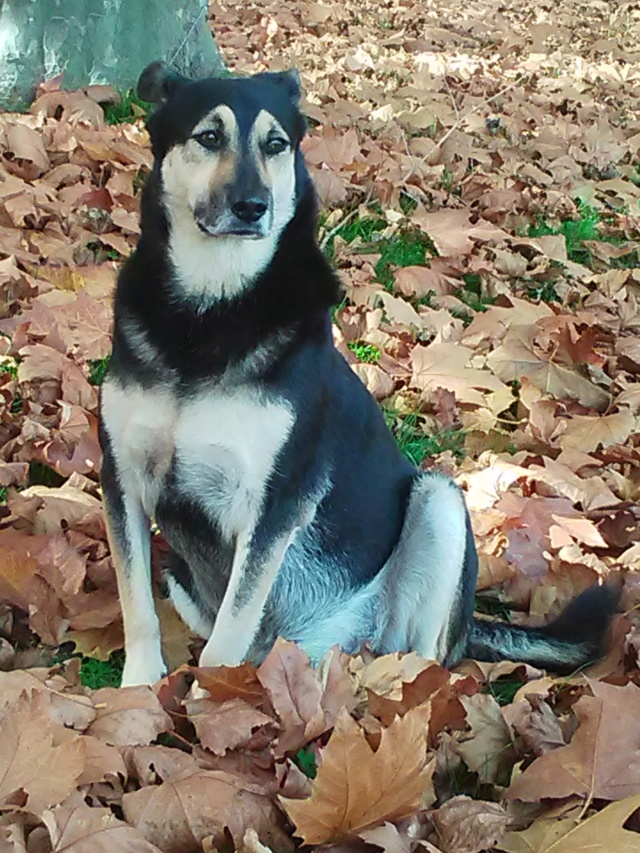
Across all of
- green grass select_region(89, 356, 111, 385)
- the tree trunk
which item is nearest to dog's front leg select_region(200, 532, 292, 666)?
green grass select_region(89, 356, 111, 385)

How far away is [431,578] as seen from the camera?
2809 millimetres

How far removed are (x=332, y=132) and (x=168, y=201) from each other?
3775mm

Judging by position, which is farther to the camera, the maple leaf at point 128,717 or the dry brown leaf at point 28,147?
the dry brown leaf at point 28,147

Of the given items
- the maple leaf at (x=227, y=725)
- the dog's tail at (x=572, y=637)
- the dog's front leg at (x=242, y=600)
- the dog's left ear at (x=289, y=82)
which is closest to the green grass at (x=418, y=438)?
the dog's tail at (x=572, y=637)

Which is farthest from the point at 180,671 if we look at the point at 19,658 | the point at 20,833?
the point at 20,833

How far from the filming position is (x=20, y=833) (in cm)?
175

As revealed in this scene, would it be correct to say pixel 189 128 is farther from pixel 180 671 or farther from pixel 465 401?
pixel 465 401

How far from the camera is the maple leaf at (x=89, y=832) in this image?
172 cm

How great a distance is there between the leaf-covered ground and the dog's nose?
107cm

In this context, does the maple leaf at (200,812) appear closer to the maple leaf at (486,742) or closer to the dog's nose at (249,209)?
the maple leaf at (486,742)

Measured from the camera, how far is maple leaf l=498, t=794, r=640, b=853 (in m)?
1.81

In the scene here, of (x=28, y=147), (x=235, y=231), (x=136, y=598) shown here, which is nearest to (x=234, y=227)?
(x=235, y=231)

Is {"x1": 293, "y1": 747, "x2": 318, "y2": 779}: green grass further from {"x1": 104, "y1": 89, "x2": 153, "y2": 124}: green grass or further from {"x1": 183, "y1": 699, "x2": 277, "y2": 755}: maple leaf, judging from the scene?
{"x1": 104, "y1": 89, "x2": 153, "y2": 124}: green grass

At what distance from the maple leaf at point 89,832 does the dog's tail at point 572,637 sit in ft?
4.27
